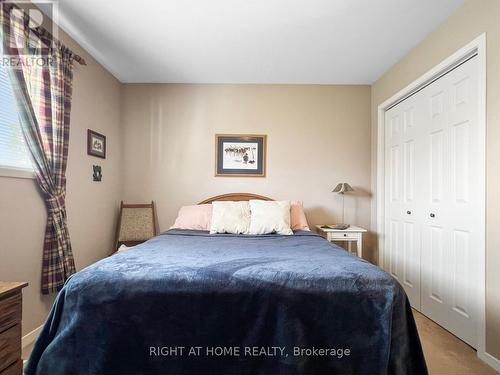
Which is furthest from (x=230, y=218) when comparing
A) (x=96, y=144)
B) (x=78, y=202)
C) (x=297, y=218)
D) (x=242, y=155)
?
(x=96, y=144)

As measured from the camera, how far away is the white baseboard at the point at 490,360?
1666mm

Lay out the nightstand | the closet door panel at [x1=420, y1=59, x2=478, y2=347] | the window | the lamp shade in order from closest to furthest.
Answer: the window, the closet door panel at [x1=420, y1=59, x2=478, y2=347], the nightstand, the lamp shade

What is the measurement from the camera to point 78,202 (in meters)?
2.53

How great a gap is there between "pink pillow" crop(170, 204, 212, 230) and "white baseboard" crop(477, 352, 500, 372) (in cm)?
239

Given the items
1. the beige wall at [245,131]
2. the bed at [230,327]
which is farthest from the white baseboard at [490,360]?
the beige wall at [245,131]

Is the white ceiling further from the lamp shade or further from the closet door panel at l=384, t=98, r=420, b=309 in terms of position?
the lamp shade

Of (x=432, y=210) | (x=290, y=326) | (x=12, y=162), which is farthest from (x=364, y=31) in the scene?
(x=12, y=162)

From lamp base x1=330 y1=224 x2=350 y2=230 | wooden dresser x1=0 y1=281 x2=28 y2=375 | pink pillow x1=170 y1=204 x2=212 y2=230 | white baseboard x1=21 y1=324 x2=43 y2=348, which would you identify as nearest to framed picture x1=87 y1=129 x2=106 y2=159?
pink pillow x1=170 y1=204 x2=212 y2=230

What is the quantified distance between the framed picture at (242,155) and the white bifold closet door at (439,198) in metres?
1.54

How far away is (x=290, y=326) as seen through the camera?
49.4 inches

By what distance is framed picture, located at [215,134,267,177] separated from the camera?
3.40 meters

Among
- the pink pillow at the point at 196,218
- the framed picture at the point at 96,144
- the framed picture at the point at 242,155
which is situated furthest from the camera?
the framed picture at the point at 242,155

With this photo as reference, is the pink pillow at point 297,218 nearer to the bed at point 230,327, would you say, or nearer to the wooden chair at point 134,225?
the bed at point 230,327

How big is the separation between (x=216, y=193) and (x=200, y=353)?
224 centimetres
